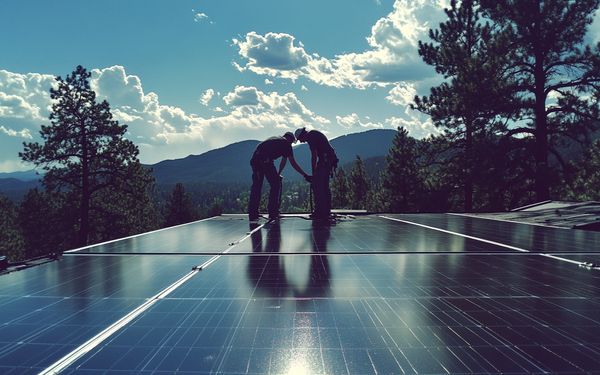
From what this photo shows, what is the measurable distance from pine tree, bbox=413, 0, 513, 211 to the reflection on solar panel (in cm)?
1766

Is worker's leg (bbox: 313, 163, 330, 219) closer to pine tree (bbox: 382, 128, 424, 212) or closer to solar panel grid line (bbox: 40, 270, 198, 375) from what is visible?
solar panel grid line (bbox: 40, 270, 198, 375)

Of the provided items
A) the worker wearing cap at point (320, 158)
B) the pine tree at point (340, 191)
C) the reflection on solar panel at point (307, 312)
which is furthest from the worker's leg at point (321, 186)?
the pine tree at point (340, 191)

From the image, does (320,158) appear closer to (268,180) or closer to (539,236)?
(268,180)

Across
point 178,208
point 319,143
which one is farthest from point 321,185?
point 178,208

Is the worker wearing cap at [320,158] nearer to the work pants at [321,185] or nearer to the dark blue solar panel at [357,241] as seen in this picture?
the work pants at [321,185]

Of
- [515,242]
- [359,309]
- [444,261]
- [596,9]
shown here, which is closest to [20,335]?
[359,309]

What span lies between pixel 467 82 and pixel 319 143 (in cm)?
1424

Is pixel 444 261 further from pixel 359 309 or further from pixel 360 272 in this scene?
pixel 359 309

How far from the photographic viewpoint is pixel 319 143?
14883 millimetres

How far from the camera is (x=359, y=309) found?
4.64 m

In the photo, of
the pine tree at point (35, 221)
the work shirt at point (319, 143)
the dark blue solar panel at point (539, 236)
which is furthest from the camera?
the pine tree at point (35, 221)

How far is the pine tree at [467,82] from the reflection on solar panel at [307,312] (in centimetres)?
1766

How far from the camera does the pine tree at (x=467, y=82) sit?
23.6m

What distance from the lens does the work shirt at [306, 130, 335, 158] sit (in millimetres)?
14812
